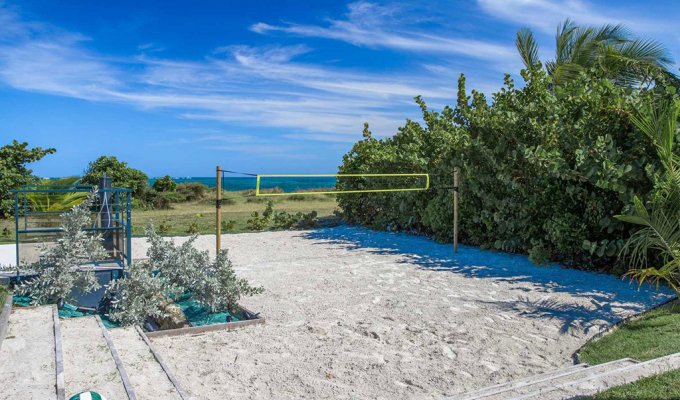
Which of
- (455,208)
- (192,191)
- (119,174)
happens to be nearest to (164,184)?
(119,174)

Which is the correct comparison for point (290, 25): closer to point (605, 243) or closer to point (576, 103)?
point (576, 103)

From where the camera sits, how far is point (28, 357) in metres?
3.87

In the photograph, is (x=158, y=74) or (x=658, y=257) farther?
(x=158, y=74)

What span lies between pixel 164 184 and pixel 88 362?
22.0m

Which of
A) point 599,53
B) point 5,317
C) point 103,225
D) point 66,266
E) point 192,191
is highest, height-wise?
point 599,53

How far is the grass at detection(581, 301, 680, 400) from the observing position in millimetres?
3324

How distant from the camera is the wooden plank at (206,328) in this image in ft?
16.5

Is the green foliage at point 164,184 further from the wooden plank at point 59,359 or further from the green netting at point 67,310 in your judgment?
the wooden plank at point 59,359

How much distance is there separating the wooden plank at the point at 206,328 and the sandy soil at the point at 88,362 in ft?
1.76

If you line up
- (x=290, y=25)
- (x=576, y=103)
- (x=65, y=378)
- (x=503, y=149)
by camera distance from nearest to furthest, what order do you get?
(x=65, y=378) < (x=576, y=103) < (x=503, y=149) < (x=290, y=25)

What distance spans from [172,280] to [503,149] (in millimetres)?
6011

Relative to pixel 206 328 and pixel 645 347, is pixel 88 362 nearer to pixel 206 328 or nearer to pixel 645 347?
pixel 206 328

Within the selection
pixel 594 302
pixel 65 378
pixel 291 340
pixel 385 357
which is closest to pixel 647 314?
pixel 594 302

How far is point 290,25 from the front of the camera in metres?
Answer: 14.8
